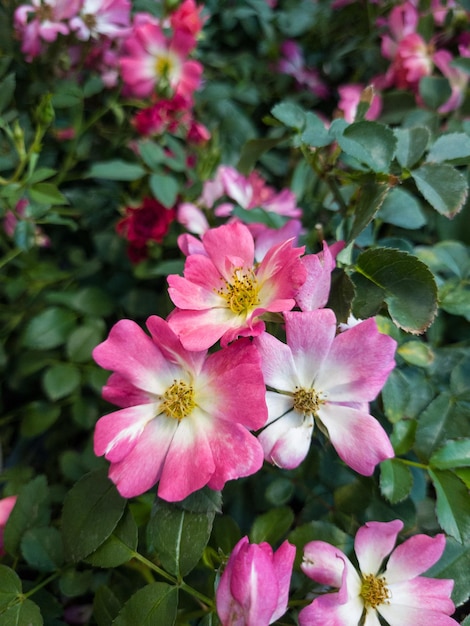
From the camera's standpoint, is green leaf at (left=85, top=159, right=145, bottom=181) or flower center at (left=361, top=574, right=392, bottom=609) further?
green leaf at (left=85, top=159, right=145, bottom=181)

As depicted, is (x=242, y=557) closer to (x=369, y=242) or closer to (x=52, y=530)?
(x=52, y=530)

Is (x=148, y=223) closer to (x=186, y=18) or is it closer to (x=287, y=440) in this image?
(x=186, y=18)

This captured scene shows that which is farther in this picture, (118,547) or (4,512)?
(4,512)

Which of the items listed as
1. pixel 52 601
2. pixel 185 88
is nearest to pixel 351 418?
pixel 52 601

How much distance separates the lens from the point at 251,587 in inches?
15.4

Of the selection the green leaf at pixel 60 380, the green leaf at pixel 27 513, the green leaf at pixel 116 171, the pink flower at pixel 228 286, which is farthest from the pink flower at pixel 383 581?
the green leaf at pixel 116 171

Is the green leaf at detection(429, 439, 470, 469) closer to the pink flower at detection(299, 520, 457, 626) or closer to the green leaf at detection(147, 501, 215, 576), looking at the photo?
the pink flower at detection(299, 520, 457, 626)

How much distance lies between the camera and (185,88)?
97 centimetres

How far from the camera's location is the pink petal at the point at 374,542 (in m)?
0.47

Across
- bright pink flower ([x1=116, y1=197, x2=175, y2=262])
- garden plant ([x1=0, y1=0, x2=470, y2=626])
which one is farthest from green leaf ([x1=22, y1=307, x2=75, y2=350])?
bright pink flower ([x1=116, y1=197, x2=175, y2=262])

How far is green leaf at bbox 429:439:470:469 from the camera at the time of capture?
527mm

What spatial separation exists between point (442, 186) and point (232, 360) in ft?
0.99

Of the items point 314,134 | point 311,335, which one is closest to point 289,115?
point 314,134

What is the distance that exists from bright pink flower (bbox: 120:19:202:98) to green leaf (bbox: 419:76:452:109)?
40 cm
